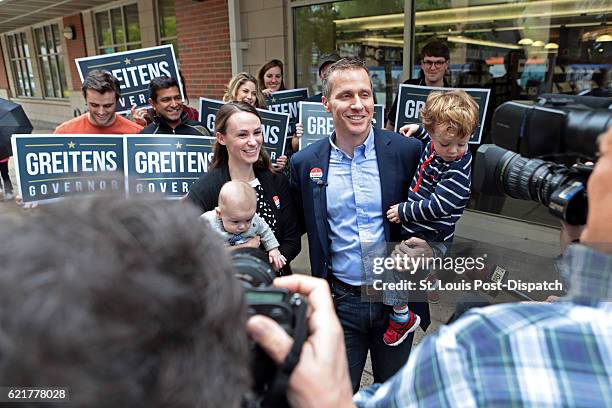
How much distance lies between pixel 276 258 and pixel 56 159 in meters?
1.63

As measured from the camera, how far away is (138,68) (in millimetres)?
4035

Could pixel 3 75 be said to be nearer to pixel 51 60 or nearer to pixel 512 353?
pixel 51 60

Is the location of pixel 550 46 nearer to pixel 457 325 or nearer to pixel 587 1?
pixel 587 1

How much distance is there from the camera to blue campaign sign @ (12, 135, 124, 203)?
265 centimetres

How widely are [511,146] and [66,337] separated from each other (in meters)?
1.43

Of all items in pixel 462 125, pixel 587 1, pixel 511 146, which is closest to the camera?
pixel 511 146

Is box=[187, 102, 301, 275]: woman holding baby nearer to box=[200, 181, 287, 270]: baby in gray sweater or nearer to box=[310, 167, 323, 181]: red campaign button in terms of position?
box=[200, 181, 287, 270]: baby in gray sweater

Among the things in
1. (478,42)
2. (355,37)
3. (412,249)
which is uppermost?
(355,37)

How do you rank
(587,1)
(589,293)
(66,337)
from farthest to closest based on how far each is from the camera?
(587,1) < (589,293) < (66,337)

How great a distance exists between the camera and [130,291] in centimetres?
49

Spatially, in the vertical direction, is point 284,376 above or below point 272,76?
below

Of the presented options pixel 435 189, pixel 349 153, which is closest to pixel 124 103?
pixel 349 153

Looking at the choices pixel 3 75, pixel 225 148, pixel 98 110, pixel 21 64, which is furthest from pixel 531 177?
pixel 3 75

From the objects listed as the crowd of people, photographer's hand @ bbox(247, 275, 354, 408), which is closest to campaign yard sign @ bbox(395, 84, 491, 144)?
the crowd of people
